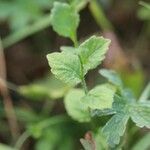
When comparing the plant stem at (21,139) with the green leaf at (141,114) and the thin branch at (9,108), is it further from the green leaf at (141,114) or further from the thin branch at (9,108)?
the green leaf at (141,114)

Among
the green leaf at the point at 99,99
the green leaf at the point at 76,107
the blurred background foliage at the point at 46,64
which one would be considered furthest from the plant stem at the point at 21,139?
the green leaf at the point at 99,99

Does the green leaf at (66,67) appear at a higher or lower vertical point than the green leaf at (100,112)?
higher

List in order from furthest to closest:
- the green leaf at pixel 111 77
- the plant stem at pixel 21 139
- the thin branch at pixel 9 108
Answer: the thin branch at pixel 9 108 < the plant stem at pixel 21 139 < the green leaf at pixel 111 77

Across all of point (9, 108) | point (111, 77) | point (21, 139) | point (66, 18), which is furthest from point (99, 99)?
point (9, 108)

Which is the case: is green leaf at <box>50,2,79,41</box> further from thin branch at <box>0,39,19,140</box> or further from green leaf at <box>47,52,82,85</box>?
→ thin branch at <box>0,39,19,140</box>

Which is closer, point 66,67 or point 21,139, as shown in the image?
point 66,67

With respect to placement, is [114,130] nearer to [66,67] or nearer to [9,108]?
[66,67]

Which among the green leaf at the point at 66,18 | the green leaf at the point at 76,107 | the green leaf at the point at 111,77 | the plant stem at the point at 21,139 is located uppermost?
the green leaf at the point at 66,18

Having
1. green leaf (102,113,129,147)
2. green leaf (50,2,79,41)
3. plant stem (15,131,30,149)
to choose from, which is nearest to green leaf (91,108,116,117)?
green leaf (102,113,129,147)
